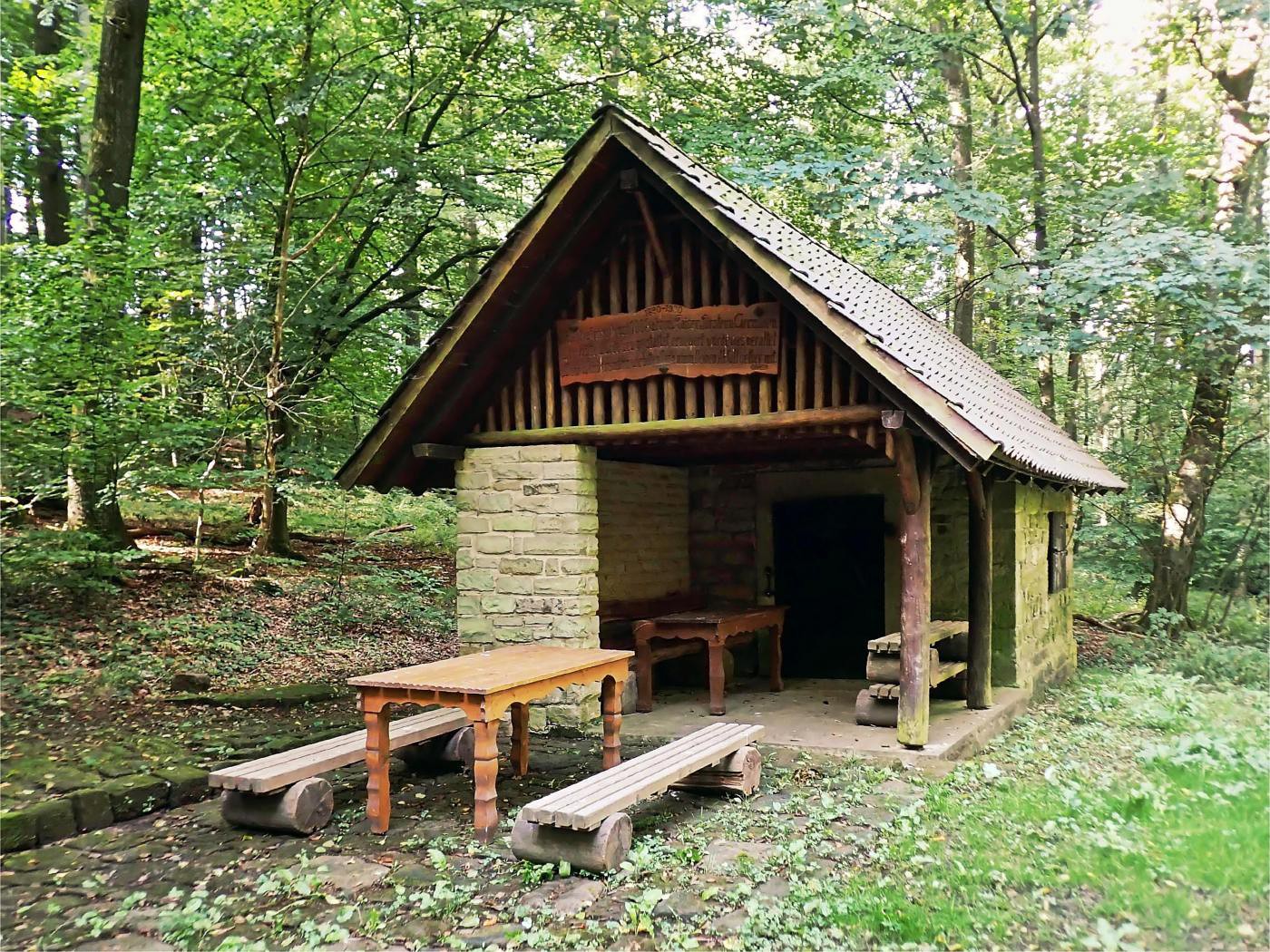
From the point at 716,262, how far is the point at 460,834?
446 cm

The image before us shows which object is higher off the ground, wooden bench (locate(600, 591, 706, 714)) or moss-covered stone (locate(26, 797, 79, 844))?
wooden bench (locate(600, 591, 706, 714))

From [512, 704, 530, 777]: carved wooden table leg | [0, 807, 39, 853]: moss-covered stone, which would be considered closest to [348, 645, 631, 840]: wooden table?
[512, 704, 530, 777]: carved wooden table leg

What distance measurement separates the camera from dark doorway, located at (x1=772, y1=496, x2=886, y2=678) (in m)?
10.2

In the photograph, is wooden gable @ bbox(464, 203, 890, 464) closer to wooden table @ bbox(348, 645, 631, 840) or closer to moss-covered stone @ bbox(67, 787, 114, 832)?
wooden table @ bbox(348, 645, 631, 840)

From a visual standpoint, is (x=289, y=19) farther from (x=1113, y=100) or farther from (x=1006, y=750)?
(x=1113, y=100)

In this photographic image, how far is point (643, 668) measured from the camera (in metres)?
8.28

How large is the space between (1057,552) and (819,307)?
648 cm

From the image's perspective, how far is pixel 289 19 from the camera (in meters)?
9.94

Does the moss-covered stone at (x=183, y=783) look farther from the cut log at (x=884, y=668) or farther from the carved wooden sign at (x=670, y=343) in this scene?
the cut log at (x=884, y=668)

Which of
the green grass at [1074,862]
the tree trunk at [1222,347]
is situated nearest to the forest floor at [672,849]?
the green grass at [1074,862]

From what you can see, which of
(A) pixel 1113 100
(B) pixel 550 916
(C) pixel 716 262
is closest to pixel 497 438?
(C) pixel 716 262

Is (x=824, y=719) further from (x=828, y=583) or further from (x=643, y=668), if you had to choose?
(x=828, y=583)

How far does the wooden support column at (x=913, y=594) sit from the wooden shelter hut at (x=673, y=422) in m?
0.01

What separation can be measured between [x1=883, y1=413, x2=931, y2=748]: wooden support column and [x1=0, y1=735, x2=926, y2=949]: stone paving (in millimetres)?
677
